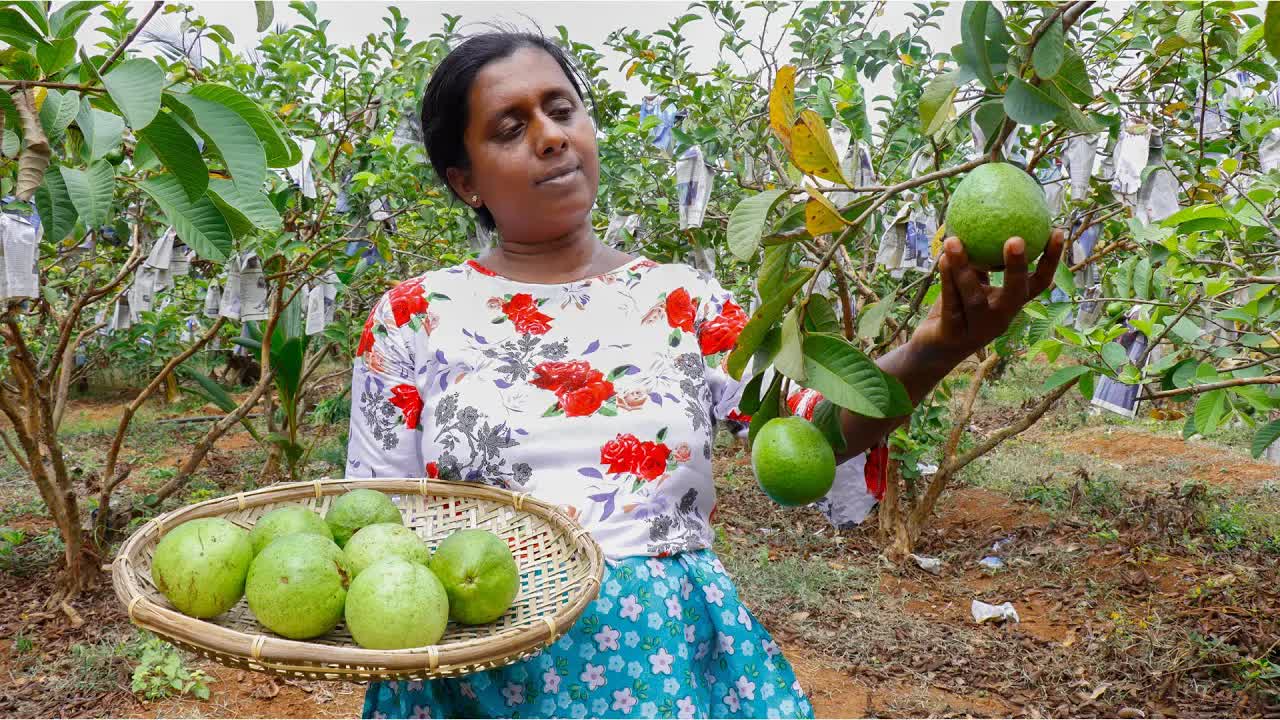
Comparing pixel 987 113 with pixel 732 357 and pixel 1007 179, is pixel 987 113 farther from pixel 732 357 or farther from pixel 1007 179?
pixel 732 357

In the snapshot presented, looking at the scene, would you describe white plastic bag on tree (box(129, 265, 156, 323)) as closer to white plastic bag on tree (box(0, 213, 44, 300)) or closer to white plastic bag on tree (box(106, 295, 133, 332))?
white plastic bag on tree (box(106, 295, 133, 332))

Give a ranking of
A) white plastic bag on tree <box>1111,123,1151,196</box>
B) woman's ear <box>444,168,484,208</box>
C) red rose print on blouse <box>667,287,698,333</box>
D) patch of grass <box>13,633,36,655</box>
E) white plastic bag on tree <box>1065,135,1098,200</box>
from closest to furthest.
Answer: red rose print on blouse <box>667,287,698,333</box>
woman's ear <box>444,168,484,208</box>
white plastic bag on tree <box>1111,123,1151,196</box>
white plastic bag on tree <box>1065,135,1098,200</box>
patch of grass <box>13,633,36,655</box>

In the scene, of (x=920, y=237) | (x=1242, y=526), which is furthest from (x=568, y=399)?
(x=1242, y=526)

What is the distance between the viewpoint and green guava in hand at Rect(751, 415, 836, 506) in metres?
0.97

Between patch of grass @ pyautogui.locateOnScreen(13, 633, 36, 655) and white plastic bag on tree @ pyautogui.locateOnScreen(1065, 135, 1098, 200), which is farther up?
white plastic bag on tree @ pyautogui.locateOnScreen(1065, 135, 1098, 200)

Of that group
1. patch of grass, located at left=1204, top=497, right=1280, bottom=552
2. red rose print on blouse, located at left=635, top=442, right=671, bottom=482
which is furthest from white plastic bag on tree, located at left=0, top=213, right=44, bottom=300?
patch of grass, located at left=1204, top=497, right=1280, bottom=552

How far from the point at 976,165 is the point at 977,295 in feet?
0.38

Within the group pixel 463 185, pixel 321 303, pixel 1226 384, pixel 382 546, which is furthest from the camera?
pixel 321 303

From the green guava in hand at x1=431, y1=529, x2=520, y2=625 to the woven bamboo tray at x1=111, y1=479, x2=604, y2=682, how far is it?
34mm

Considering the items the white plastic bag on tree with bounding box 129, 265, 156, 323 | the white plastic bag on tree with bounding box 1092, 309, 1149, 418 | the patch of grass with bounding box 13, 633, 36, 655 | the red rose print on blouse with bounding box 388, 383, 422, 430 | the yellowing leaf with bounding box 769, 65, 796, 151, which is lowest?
the patch of grass with bounding box 13, 633, 36, 655

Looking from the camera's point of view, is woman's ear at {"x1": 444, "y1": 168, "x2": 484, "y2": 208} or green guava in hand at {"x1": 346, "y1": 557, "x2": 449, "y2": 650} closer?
green guava in hand at {"x1": 346, "y1": 557, "x2": 449, "y2": 650}

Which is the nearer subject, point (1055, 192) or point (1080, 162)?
point (1080, 162)

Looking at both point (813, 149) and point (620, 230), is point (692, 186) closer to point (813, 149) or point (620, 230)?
point (620, 230)

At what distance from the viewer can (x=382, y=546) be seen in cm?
113
